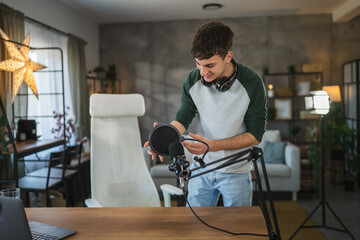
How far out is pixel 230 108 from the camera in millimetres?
1533

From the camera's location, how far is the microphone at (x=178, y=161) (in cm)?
89

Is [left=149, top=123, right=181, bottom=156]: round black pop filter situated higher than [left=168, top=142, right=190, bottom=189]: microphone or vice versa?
[left=149, top=123, right=181, bottom=156]: round black pop filter

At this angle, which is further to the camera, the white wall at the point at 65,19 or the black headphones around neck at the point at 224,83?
the white wall at the point at 65,19

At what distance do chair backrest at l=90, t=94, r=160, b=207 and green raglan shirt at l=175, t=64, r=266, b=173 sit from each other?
0.71 metres

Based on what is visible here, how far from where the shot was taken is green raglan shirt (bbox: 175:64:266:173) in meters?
1.52

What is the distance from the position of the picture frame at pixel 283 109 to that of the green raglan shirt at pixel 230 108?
4536 millimetres

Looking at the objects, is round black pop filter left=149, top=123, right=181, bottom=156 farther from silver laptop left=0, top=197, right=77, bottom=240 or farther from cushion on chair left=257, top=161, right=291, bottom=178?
cushion on chair left=257, top=161, right=291, bottom=178

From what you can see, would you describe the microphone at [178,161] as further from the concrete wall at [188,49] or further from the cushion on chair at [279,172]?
the concrete wall at [188,49]

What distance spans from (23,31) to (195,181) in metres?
3.07

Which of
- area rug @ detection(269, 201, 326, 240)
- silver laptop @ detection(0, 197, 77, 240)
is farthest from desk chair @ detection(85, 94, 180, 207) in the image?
area rug @ detection(269, 201, 326, 240)

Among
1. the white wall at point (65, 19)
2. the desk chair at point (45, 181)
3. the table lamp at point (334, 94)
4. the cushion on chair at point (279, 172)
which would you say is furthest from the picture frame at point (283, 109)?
the desk chair at point (45, 181)

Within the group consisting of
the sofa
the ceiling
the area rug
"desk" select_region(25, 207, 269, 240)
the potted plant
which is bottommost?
the area rug

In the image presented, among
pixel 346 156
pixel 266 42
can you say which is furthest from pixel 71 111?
pixel 346 156

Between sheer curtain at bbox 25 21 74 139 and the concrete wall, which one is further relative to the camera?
the concrete wall
